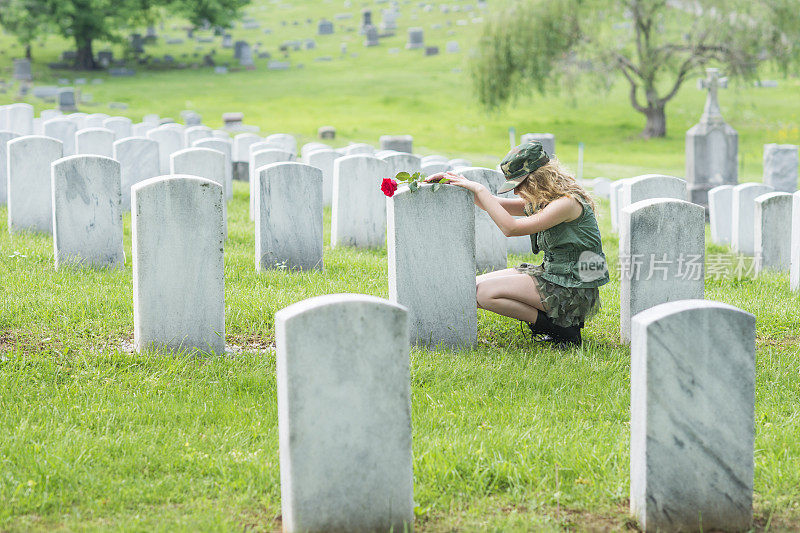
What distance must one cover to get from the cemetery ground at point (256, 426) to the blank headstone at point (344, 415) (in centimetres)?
24

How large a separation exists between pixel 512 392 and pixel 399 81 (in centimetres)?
3403

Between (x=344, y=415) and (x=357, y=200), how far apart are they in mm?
5824

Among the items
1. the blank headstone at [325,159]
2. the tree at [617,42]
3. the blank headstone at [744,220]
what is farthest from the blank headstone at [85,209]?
the tree at [617,42]

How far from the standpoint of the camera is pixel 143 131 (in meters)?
16.3

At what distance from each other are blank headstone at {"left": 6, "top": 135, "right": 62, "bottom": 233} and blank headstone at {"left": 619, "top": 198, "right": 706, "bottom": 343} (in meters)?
6.12

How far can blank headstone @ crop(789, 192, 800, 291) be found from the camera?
7.66 m

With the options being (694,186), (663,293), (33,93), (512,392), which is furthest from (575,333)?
(33,93)

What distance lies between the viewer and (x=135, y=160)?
11.5 m

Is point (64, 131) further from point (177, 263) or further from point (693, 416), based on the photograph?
point (693, 416)

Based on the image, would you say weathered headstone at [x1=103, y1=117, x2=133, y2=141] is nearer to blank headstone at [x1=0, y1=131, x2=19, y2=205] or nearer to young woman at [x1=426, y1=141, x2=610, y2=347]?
blank headstone at [x1=0, y1=131, x2=19, y2=205]

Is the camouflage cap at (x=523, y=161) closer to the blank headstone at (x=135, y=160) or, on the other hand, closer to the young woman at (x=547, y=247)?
the young woman at (x=547, y=247)

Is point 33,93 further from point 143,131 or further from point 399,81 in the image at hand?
point 143,131

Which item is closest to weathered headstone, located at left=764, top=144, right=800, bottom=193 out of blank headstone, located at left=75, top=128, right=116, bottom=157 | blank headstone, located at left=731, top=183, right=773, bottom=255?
blank headstone, located at left=731, top=183, right=773, bottom=255

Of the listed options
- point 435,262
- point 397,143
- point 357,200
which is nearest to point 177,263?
point 435,262
